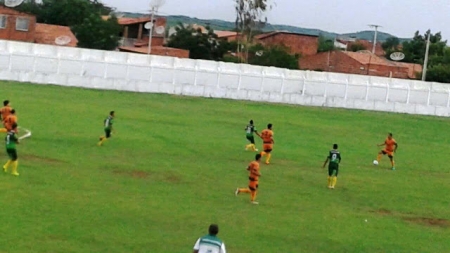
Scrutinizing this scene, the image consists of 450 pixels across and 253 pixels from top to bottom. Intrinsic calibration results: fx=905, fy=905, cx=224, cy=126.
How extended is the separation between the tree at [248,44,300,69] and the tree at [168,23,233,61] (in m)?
6.69

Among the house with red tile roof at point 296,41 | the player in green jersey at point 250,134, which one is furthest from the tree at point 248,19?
the player in green jersey at point 250,134

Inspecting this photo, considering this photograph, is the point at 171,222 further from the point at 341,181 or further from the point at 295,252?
the point at 341,181

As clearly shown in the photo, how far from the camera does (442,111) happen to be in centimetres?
6138

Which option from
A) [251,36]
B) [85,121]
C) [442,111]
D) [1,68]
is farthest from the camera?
[251,36]

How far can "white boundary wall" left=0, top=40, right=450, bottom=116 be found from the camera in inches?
2266

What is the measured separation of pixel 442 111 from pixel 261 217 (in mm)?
41409

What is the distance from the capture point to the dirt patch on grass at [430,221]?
24.5 metres

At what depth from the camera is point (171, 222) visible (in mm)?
20766

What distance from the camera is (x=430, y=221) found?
2495 cm

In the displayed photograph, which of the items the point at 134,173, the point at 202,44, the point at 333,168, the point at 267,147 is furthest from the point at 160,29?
the point at 333,168

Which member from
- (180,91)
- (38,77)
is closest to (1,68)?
(38,77)

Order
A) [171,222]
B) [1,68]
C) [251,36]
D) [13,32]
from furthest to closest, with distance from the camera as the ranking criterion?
[251,36] → [13,32] → [1,68] → [171,222]

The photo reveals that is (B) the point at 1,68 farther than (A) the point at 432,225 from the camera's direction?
Answer: Yes

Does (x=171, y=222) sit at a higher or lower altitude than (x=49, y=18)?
lower
